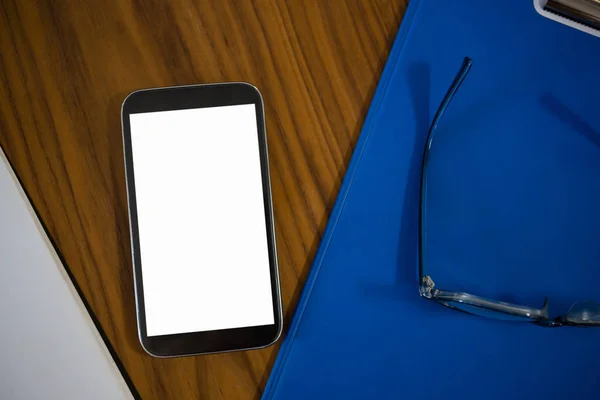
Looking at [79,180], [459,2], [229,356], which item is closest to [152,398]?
[229,356]

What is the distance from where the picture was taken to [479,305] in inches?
15.5

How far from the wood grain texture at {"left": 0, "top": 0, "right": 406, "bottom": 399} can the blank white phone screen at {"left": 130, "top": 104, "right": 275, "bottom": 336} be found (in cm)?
2

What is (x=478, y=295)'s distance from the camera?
0.42m

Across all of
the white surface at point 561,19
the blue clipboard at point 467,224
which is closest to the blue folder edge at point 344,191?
the blue clipboard at point 467,224

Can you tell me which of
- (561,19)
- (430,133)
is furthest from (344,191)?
(561,19)

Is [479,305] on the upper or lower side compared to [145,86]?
lower

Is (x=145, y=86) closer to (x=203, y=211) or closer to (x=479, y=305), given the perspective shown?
(x=203, y=211)

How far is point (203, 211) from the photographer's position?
Result: 1.30 feet

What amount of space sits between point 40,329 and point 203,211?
0.16 metres

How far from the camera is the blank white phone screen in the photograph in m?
0.39

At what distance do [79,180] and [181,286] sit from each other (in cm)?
12

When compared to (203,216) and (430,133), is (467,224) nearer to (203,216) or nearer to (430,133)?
(430,133)

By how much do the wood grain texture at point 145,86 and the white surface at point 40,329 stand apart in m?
0.01

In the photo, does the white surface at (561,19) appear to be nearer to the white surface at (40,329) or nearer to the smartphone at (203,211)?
the smartphone at (203,211)
